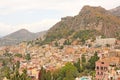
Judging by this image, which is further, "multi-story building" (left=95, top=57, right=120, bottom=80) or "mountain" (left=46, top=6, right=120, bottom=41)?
"mountain" (left=46, top=6, right=120, bottom=41)

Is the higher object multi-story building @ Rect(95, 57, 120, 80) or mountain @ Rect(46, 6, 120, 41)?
mountain @ Rect(46, 6, 120, 41)

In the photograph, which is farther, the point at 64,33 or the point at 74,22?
the point at 74,22

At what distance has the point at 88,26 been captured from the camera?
158875 millimetres

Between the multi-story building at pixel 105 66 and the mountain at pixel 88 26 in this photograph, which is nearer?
the multi-story building at pixel 105 66

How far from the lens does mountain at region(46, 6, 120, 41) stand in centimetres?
15600

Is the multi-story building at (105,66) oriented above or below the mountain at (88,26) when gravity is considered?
below

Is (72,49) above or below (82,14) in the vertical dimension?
below

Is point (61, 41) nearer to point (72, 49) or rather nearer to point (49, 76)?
point (72, 49)

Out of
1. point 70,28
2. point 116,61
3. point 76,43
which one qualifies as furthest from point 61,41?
point 116,61

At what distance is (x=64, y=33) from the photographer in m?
160

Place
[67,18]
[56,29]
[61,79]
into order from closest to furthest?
[61,79], [56,29], [67,18]

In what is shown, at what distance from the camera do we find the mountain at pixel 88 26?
512 feet

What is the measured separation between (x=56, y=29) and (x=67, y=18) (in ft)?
54.9

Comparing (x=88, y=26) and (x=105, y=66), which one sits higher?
(x=88, y=26)
